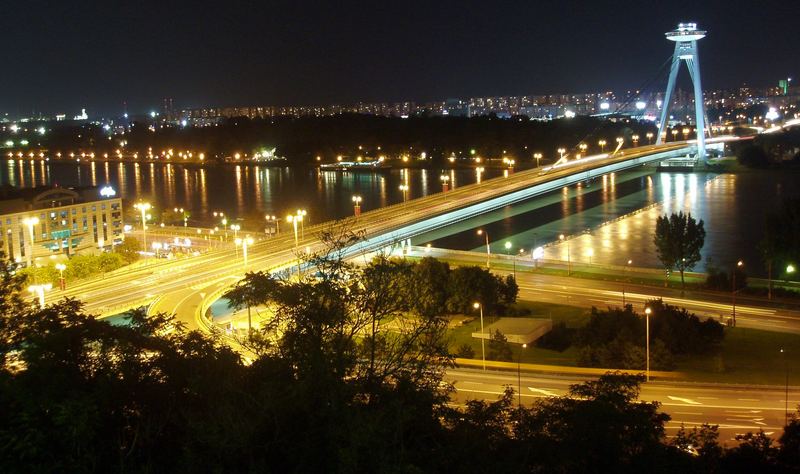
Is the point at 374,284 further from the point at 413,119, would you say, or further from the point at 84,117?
the point at 84,117

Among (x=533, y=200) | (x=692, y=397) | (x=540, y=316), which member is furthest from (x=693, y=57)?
(x=692, y=397)

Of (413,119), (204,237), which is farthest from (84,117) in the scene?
(204,237)

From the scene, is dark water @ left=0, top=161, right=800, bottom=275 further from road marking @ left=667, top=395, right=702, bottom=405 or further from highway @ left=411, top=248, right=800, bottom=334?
road marking @ left=667, top=395, right=702, bottom=405

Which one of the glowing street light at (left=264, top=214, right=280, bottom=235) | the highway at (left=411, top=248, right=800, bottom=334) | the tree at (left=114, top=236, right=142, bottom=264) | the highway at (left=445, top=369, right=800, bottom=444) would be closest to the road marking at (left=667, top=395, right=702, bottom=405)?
the highway at (left=445, top=369, right=800, bottom=444)

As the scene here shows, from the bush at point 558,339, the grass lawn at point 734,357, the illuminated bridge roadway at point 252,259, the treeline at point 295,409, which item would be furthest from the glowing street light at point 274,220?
the treeline at point 295,409

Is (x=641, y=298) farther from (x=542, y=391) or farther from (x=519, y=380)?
(x=519, y=380)
